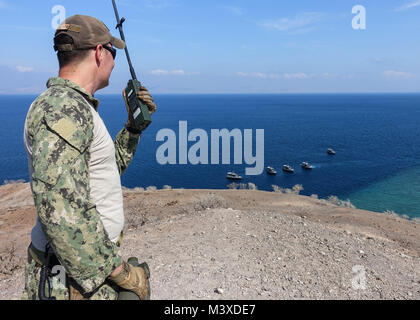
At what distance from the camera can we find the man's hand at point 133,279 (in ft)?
6.79

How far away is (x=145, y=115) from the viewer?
9.60 feet

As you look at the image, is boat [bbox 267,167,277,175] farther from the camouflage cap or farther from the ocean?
the camouflage cap

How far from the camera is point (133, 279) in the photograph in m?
2.18

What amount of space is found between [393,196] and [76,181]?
46.7 m

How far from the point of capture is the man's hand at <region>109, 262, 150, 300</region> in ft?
6.79

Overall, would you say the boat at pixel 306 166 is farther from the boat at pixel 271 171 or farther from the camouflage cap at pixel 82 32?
the camouflage cap at pixel 82 32

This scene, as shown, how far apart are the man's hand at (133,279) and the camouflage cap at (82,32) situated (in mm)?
1462

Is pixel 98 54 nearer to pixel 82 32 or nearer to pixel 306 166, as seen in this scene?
pixel 82 32

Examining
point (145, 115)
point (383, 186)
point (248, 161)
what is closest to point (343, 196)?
point (383, 186)

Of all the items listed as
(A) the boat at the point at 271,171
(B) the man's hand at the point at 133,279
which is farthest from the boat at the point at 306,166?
(B) the man's hand at the point at 133,279

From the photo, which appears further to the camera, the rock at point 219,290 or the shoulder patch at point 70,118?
the rock at point 219,290

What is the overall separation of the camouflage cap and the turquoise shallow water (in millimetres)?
38772

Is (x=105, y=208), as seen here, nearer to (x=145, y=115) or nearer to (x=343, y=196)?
(x=145, y=115)

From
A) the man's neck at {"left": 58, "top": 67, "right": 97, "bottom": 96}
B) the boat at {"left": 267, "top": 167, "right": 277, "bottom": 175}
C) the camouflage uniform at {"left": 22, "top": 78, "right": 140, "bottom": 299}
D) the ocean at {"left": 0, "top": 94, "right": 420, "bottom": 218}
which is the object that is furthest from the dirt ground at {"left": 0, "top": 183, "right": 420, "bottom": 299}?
the boat at {"left": 267, "top": 167, "right": 277, "bottom": 175}
